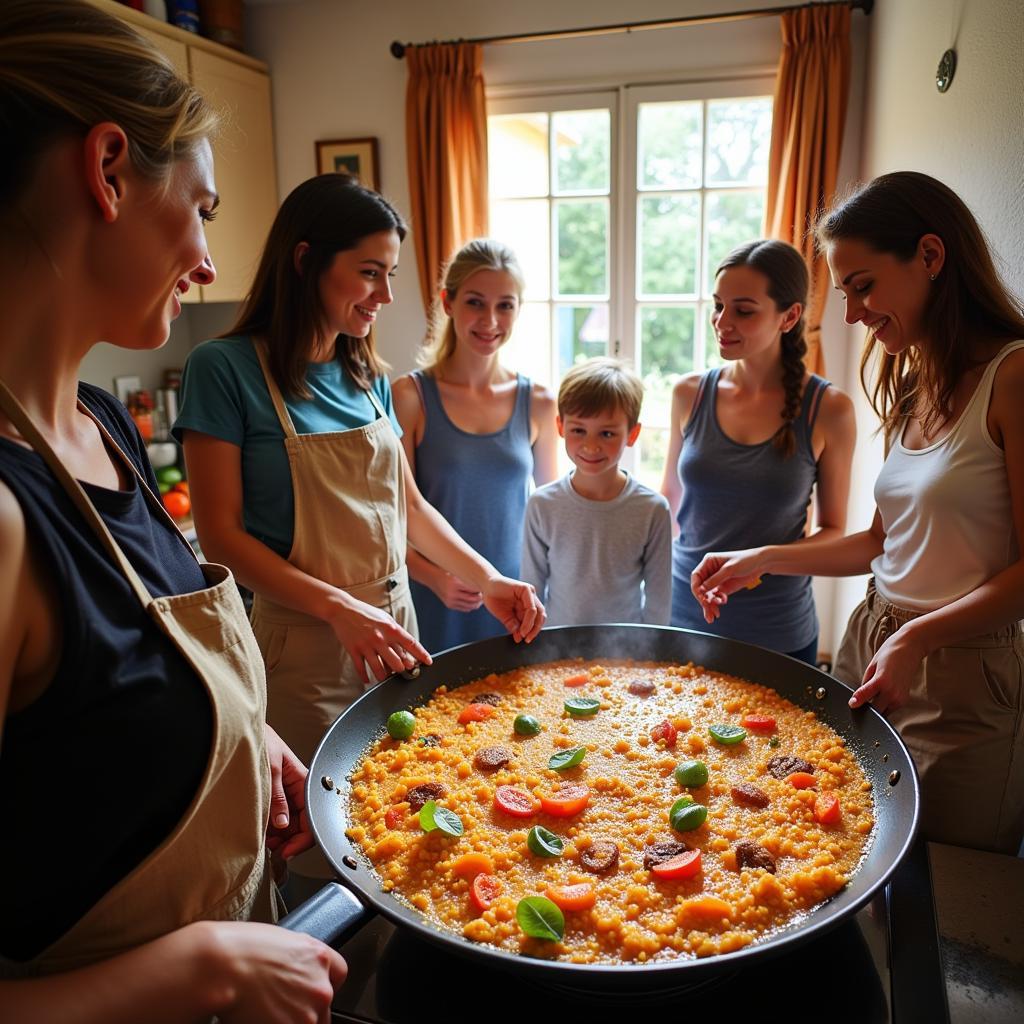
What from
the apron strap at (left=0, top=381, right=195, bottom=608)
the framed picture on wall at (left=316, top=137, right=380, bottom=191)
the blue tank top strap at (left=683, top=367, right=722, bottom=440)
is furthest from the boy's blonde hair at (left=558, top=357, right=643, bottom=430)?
the framed picture on wall at (left=316, top=137, right=380, bottom=191)

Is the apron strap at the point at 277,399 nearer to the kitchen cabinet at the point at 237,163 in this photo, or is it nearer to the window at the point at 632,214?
the kitchen cabinet at the point at 237,163

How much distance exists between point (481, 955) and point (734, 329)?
1710mm

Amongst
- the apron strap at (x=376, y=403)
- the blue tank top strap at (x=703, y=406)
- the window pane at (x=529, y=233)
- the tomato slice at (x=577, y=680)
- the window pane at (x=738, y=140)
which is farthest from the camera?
the window pane at (x=529, y=233)

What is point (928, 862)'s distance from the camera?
113 cm

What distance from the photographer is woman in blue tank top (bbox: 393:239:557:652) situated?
241 cm

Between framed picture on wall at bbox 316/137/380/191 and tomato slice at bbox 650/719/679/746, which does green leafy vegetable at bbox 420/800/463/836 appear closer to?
tomato slice at bbox 650/719/679/746

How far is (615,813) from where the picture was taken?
1.31m

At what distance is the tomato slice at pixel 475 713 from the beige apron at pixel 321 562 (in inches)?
11.3

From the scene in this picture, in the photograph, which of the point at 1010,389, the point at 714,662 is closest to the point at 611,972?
the point at 714,662

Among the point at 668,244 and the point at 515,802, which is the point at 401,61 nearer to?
the point at 668,244

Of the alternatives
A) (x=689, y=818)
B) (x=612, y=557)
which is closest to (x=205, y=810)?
(x=689, y=818)

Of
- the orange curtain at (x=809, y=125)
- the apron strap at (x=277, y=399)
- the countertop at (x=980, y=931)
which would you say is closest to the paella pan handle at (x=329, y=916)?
the countertop at (x=980, y=931)

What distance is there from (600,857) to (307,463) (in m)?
0.94

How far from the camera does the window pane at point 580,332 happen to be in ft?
13.1
